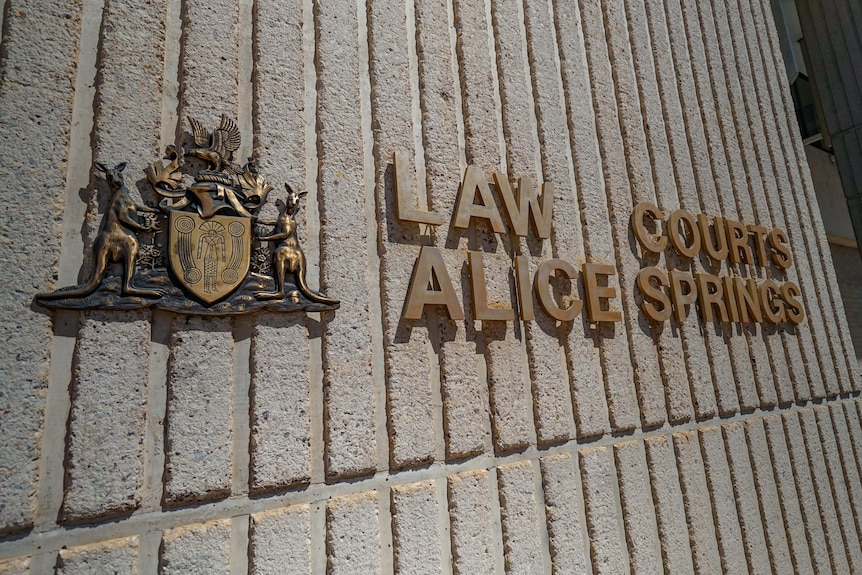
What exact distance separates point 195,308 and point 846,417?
3905 mm

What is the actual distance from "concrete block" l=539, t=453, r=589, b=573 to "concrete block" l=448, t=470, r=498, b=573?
268 millimetres

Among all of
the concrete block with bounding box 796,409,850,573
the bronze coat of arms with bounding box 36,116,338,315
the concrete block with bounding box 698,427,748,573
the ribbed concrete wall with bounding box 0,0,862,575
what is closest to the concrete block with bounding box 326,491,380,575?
the ribbed concrete wall with bounding box 0,0,862,575

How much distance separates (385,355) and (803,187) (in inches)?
145

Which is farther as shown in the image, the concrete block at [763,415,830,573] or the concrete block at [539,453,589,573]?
the concrete block at [763,415,830,573]

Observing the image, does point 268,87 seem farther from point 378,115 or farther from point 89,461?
point 89,461

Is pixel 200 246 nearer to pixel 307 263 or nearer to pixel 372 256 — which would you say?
pixel 307 263

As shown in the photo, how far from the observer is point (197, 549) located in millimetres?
1328

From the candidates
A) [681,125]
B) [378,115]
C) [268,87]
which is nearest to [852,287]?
[681,125]

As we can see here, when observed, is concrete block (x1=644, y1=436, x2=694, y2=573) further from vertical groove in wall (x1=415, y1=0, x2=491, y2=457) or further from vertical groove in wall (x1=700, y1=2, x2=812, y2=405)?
vertical groove in wall (x1=700, y1=2, x2=812, y2=405)

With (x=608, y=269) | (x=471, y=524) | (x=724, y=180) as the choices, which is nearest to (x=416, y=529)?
(x=471, y=524)

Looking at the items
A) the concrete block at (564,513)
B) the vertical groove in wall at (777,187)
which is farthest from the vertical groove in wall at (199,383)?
the vertical groove in wall at (777,187)

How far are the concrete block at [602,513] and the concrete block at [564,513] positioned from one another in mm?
39

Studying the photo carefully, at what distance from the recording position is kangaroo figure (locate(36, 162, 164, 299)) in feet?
4.33

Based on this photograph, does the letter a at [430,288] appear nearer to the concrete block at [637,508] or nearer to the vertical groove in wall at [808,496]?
the concrete block at [637,508]
